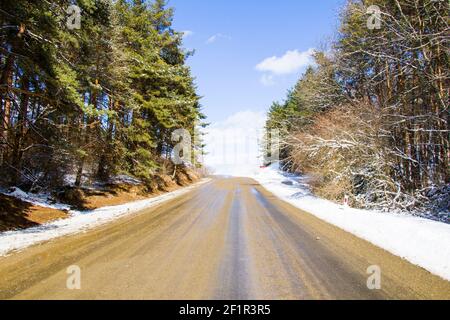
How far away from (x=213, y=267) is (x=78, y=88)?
30.8ft

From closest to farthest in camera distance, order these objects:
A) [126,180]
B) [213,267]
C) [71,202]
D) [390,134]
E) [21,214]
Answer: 1. [213,267]
2. [21,214]
3. [71,202]
4. [390,134]
5. [126,180]

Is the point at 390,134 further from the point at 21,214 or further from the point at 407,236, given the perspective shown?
the point at 21,214

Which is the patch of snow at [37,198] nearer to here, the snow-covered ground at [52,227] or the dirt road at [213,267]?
the snow-covered ground at [52,227]

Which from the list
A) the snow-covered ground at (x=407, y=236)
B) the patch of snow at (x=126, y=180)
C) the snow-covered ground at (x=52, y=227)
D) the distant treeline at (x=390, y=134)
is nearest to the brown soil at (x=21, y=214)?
the snow-covered ground at (x=52, y=227)

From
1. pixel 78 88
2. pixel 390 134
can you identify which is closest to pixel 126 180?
pixel 78 88

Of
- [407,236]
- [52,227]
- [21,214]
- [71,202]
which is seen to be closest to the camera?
[407,236]

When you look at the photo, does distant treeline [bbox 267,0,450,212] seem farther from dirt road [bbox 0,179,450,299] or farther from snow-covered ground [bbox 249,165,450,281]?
dirt road [bbox 0,179,450,299]

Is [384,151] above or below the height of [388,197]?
above

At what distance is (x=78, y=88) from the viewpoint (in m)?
11.5

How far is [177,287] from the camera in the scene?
4.39 m

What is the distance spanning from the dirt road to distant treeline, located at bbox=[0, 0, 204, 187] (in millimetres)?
4655
